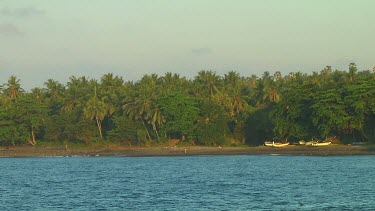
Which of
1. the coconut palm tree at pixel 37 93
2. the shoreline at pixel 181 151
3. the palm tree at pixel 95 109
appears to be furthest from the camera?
the coconut palm tree at pixel 37 93

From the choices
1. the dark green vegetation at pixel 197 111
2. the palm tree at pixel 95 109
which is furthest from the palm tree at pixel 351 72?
the palm tree at pixel 95 109

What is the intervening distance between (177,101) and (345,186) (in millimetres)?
81407

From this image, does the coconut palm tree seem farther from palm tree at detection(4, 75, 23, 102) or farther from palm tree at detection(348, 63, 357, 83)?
palm tree at detection(348, 63, 357, 83)

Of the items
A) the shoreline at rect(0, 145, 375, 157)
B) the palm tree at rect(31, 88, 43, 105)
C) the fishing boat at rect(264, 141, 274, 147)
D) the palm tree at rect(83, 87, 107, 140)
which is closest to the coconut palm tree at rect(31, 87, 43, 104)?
the palm tree at rect(31, 88, 43, 105)

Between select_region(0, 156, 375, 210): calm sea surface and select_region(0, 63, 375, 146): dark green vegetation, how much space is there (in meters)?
18.4

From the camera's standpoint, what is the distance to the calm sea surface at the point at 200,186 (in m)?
55.4

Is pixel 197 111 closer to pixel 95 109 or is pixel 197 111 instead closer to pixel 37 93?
pixel 95 109

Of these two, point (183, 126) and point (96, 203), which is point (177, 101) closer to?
point (183, 126)

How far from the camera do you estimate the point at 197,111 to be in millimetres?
146500

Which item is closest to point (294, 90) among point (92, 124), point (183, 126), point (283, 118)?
point (283, 118)

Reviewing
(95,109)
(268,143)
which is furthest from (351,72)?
(95,109)

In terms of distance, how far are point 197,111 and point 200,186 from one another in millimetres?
75762

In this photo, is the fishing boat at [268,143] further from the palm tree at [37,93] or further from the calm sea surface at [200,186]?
the palm tree at [37,93]

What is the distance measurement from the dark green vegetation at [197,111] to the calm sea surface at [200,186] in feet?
60.3
